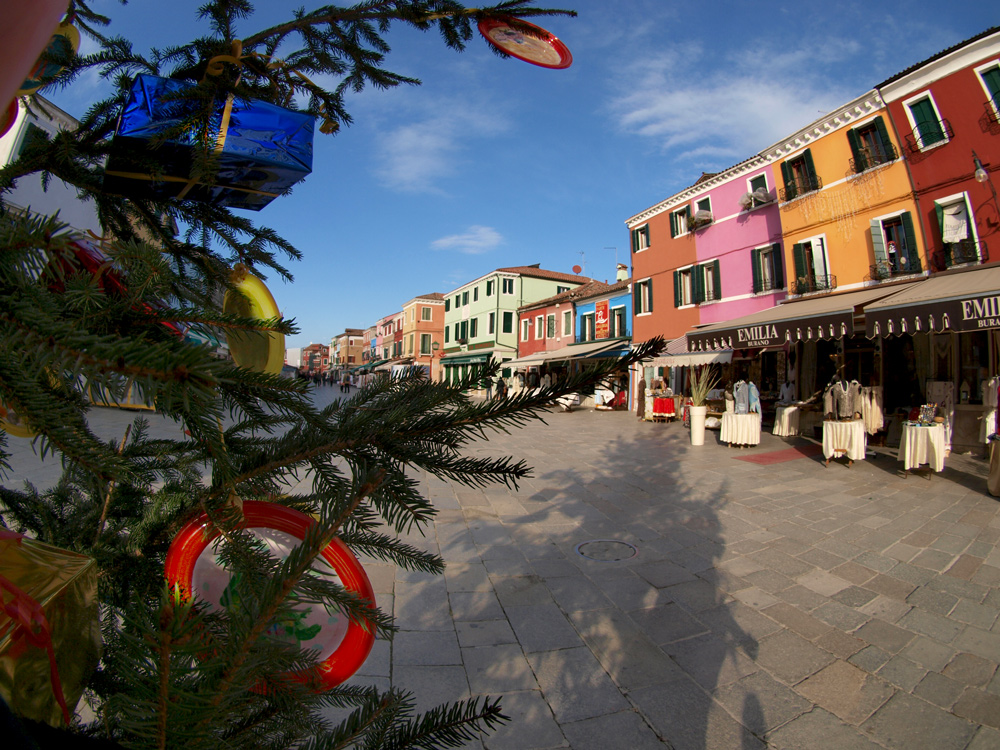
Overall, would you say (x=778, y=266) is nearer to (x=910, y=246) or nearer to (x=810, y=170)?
(x=810, y=170)

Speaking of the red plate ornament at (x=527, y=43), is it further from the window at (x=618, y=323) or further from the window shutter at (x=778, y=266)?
the window at (x=618, y=323)

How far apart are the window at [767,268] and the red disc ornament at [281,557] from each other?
54.1 feet

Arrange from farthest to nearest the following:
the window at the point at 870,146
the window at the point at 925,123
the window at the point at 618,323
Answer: the window at the point at 618,323
the window at the point at 870,146
the window at the point at 925,123

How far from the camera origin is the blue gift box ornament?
3.78 feet

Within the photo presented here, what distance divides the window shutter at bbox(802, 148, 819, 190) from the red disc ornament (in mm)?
16442

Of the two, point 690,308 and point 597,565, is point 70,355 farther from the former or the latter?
point 690,308

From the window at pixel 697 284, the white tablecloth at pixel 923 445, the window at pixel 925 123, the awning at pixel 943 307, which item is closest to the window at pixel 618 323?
the window at pixel 697 284

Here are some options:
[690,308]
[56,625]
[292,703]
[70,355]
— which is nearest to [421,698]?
[292,703]

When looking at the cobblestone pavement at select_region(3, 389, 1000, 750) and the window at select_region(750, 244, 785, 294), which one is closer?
the cobblestone pavement at select_region(3, 389, 1000, 750)

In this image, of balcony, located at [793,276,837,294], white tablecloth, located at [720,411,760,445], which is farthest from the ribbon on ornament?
balcony, located at [793,276,837,294]

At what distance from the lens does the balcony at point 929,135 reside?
10461 millimetres

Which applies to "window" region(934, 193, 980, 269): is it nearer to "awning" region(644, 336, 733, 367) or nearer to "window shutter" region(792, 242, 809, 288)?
"window shutter" region(792, 242, 809, 288)

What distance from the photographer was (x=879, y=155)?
11969mm

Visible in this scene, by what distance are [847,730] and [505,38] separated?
329cm
